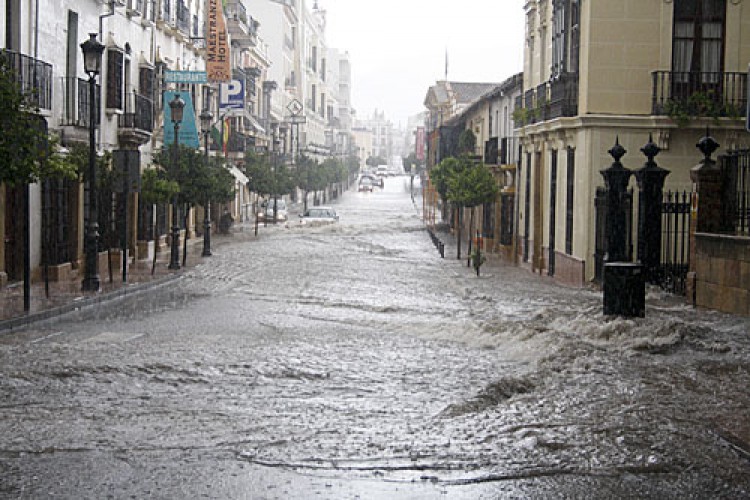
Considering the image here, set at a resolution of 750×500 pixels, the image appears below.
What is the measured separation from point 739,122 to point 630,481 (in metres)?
17.1

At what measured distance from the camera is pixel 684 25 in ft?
77.5

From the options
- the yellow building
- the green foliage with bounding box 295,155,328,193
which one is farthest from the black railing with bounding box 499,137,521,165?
the green foliage with bounding box 295,155,328,193

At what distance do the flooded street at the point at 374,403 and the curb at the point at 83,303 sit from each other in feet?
0.86

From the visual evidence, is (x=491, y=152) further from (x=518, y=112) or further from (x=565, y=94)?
(x=565, y=94)

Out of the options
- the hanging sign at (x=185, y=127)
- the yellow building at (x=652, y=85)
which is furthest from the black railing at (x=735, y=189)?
the hanging sign at (x=185, y=127)

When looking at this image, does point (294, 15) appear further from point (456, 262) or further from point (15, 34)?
point (15, 34)

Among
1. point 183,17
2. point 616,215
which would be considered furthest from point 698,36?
point 183,17

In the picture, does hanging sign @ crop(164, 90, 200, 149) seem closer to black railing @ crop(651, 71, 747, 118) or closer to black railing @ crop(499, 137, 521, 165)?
black railing @ crop(499, 137, 521, 165)

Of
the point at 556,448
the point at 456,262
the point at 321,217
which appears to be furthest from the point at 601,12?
the point at 321,217

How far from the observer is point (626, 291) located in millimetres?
15695

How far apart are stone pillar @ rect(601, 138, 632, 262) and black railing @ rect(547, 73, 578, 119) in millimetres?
6840

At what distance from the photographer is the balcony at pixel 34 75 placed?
68.0 feet

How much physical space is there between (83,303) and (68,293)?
1439mm

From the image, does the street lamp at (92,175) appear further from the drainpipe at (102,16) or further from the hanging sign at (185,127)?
the hanging sign at (185,127)
